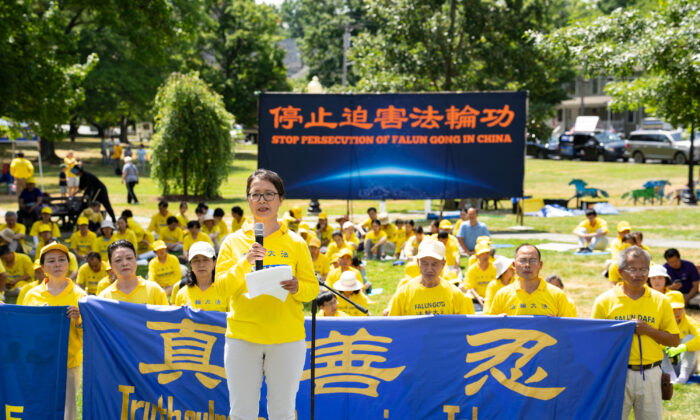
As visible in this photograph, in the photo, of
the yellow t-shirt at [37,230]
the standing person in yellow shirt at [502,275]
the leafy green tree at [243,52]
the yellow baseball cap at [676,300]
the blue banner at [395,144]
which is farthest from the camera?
the leafy green tree at [243,52]

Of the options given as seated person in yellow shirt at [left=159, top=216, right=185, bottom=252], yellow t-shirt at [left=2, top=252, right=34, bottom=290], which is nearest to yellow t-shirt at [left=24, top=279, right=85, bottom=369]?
yellow t-shirt at [left=2, top=252, right=34, bottom=290]

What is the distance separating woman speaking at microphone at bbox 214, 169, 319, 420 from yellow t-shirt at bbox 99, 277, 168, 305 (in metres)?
2.36

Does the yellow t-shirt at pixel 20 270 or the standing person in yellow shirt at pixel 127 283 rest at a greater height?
the standing person in yellow shirt at pixel 127 283

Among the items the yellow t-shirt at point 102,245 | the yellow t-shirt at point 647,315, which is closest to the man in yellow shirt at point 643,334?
the yellow t-shirt at point 647,315

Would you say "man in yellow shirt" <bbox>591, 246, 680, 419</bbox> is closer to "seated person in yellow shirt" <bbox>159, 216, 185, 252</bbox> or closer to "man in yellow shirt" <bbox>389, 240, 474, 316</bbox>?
"man in yellow shirt" <bbox>389, 240, 474, 316</bbox>

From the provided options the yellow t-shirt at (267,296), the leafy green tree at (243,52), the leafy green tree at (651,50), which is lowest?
the yellow t-shirt at (267,296)

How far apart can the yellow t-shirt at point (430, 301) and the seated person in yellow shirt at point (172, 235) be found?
37.1 ft

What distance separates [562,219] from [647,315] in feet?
61.6

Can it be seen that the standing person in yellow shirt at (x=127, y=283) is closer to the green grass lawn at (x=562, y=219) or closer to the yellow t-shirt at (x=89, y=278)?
the yellow t-shirt at (x=89, y=278)

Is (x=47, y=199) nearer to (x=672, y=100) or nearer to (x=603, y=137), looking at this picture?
(x=672, y=100)

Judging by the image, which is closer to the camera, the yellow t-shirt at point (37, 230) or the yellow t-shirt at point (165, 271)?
the yellow t-shirt at point (165, 271)

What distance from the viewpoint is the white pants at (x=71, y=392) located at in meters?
6.41

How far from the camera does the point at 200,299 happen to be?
7.25m

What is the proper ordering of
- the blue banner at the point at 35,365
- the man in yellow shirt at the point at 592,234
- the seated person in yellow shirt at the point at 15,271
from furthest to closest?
1. the man in yellow shirt at the point at 592,234
2. the seated person in yellow shirt at the point at 15,271
3. the blue banner at the point at 35,365
